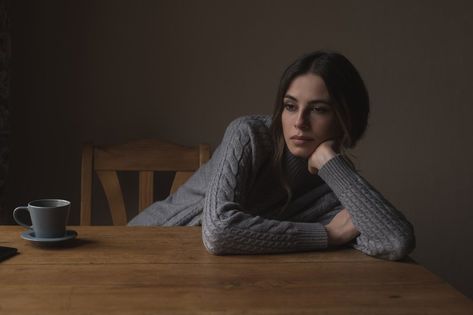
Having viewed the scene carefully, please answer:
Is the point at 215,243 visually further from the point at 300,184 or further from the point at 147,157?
the point at 147,157

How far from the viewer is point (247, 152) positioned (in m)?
1.31

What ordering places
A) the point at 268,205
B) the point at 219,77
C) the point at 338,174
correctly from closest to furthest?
the point at 338,174, the point at 268,205, the point at 219,77

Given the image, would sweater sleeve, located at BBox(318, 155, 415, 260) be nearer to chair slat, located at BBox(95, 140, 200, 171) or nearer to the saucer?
the saucer

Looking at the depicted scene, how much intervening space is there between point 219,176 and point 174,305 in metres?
0.49

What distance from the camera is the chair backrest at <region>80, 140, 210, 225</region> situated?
6.15ft

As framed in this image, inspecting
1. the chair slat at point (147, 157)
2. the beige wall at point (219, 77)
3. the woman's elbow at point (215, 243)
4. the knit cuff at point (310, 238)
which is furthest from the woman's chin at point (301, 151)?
the beige wall at point (219, 77)

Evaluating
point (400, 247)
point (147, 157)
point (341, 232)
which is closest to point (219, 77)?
point (147, 157)

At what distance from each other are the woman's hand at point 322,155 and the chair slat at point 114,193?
850 millimetres

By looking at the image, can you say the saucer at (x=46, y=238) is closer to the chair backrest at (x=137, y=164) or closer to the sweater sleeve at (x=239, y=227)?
the sweater sleeve at (x=239, y=227)

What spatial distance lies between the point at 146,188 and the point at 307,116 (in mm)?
820

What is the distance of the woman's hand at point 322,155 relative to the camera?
126 cm

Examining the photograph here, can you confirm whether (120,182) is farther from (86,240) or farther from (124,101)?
(86,240)

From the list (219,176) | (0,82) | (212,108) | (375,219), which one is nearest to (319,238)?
(375,219)

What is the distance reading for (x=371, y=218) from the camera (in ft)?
3.70
